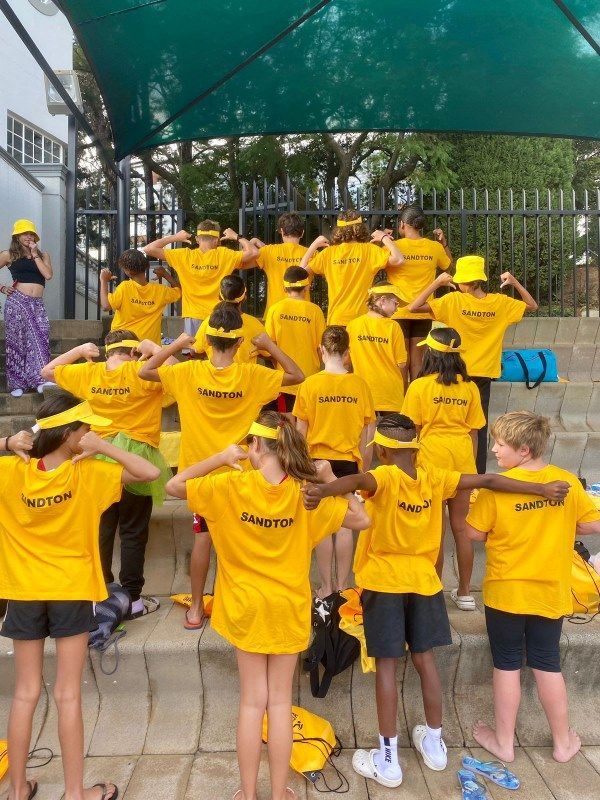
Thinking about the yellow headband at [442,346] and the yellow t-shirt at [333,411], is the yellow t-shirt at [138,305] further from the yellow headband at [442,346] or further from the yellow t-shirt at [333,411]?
the yellow headband at [442,346]

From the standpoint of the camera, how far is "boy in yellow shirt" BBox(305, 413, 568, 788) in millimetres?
3092

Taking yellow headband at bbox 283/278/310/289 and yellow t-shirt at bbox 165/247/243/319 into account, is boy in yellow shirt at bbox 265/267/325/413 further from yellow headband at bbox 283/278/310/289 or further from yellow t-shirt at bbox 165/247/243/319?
yellow t-shirt at bbox 165/247/243/319

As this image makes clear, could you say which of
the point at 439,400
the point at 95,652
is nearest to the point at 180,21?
the point at 439,400

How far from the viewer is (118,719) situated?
3.45 m

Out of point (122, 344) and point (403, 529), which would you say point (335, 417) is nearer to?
point (403, 529)

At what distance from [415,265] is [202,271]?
2.10 metres

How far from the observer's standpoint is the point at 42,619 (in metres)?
2.80

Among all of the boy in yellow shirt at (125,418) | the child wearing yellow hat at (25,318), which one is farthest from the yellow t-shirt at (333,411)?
the child wearing yellow hat at (25,318)

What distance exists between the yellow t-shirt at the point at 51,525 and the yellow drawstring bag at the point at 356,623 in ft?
4.48

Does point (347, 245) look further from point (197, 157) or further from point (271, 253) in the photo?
point (197, 157)

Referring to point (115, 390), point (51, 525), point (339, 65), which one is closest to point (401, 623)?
point (51, 525)

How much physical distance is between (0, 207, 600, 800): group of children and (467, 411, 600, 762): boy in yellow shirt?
0.01 metres

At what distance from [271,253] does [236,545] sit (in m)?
3.98

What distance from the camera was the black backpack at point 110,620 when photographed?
11.5ft
